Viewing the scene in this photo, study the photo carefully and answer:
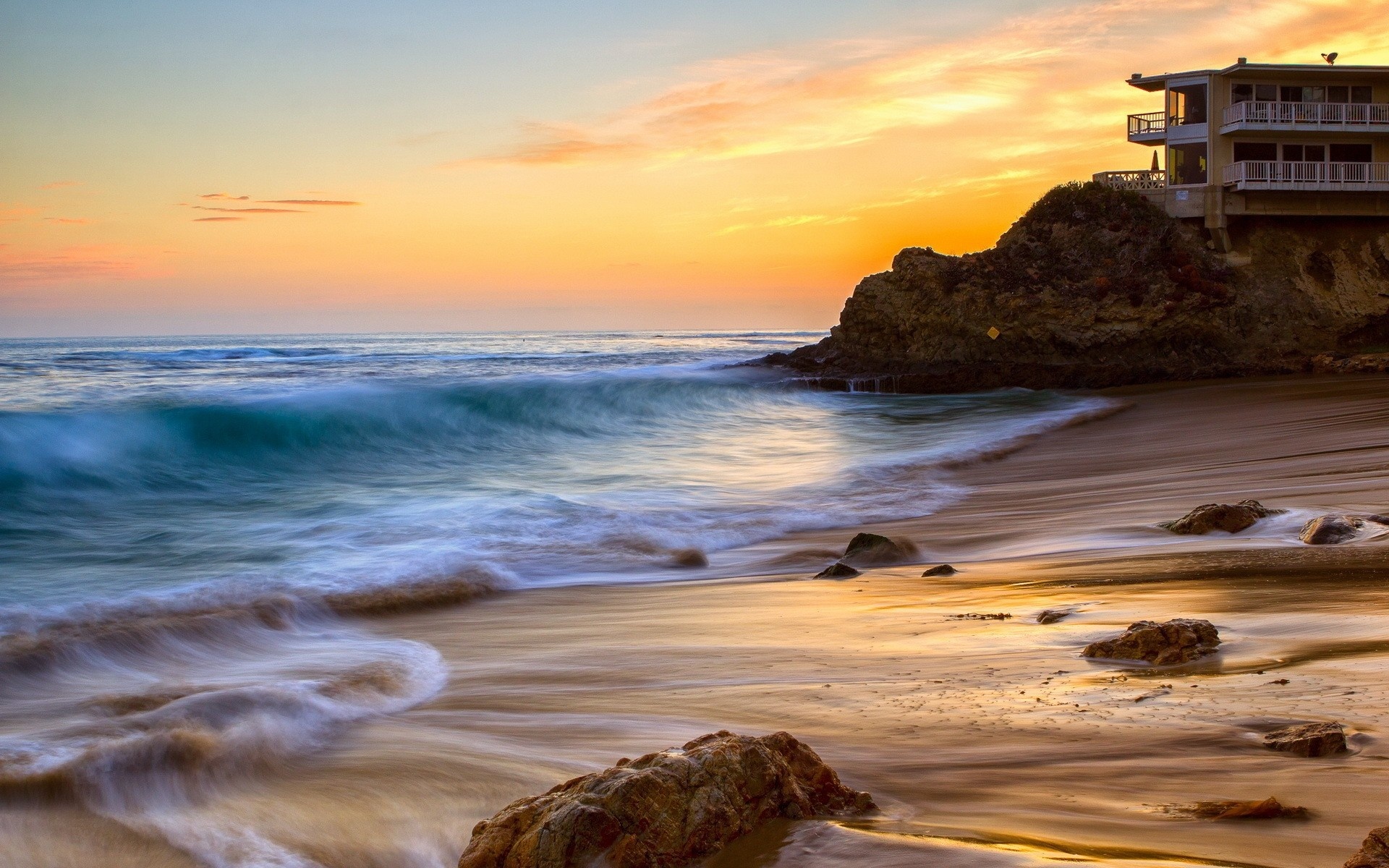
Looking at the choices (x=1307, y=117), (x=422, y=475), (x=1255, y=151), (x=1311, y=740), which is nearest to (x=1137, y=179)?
(x=1255, y=151)

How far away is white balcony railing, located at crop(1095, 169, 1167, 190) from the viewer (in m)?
33.2

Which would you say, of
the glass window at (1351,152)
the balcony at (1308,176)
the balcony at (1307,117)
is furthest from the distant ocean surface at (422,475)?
the glass window at (1351,152)

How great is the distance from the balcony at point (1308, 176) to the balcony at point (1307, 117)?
1.08 m

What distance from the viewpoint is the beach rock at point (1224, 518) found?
7566 mm

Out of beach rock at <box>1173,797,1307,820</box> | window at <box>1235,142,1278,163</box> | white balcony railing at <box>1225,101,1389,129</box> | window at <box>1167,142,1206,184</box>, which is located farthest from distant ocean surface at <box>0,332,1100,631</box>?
window at <box>1235,142,1278,163</box>

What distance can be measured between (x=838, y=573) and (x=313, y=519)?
6.49 meters

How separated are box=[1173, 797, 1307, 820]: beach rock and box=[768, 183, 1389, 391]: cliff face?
87.8 feet

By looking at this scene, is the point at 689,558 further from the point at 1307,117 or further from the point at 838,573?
the point at 1307,117

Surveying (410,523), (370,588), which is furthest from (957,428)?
(370,588)

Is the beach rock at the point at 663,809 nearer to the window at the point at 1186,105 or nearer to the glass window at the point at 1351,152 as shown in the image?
the window at the point at 1186,105

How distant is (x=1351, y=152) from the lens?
33.3 m

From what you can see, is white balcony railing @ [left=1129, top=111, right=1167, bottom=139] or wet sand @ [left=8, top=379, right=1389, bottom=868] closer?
wet sand @ [left=8, top=379, right=1389, bottom=868]

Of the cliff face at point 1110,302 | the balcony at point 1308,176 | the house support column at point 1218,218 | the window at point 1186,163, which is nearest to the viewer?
the cliff face at point 1110,302

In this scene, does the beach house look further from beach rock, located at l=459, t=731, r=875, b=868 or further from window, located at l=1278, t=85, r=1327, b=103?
beach rock, located at l=459, t=731, r=875, b=868
